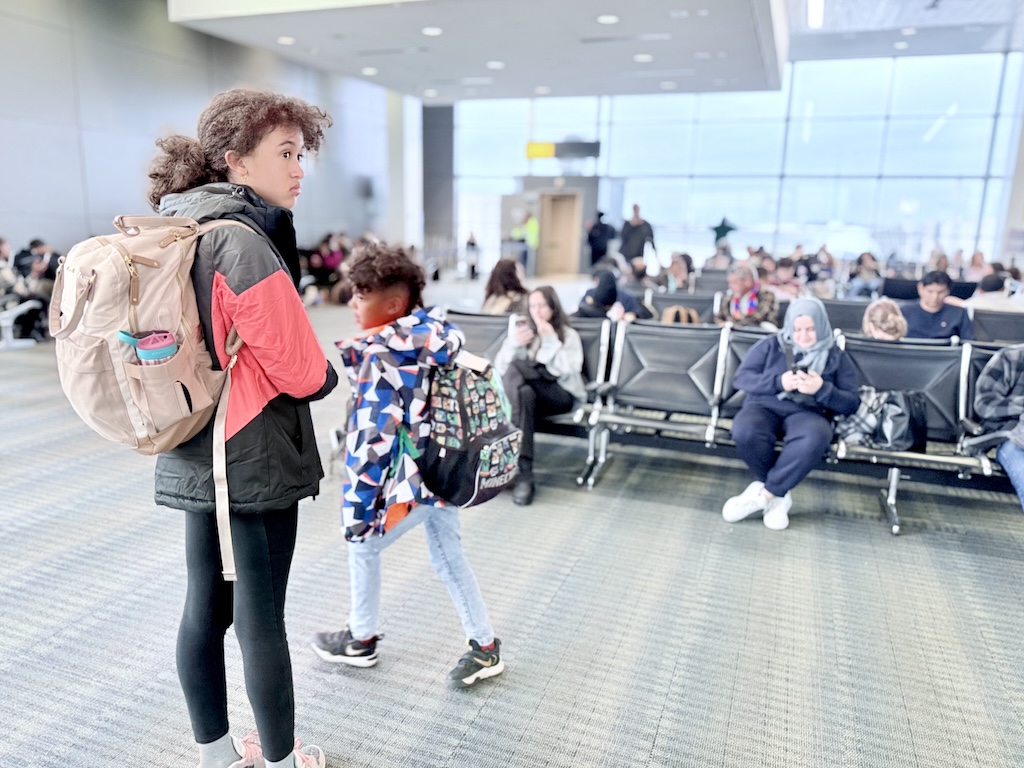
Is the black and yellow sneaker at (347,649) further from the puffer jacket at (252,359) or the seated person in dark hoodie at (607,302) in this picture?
the seated person in dark hoodie at (607,302)

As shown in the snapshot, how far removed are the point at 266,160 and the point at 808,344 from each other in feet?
10.2

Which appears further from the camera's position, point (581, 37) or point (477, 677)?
point (581, 37)

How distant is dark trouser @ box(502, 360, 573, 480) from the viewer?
4.23 m

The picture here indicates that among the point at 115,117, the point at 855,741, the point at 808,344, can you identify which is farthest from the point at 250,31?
the point at 855,741

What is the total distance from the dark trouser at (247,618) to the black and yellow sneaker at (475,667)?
735mm

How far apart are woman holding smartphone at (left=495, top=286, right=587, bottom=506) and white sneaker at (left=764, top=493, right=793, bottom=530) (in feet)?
4.21

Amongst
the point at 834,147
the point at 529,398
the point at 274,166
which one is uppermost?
the point at 834,147

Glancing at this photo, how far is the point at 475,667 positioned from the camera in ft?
7.75

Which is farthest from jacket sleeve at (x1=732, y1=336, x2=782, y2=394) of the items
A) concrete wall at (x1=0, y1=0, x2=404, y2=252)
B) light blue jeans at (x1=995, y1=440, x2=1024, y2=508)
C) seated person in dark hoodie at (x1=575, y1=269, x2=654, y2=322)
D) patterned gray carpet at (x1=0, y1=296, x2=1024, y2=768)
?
concrete wall at (x1=0, y1=0, x2=404, y2=252)

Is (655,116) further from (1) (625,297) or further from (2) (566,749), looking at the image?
(2) (566,749)

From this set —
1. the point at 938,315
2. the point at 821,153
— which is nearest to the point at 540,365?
the point at 938,315

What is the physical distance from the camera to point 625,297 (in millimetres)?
6168

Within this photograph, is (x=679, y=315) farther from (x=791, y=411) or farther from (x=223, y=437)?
(x=223, y=437)

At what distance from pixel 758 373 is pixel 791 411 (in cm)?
28
